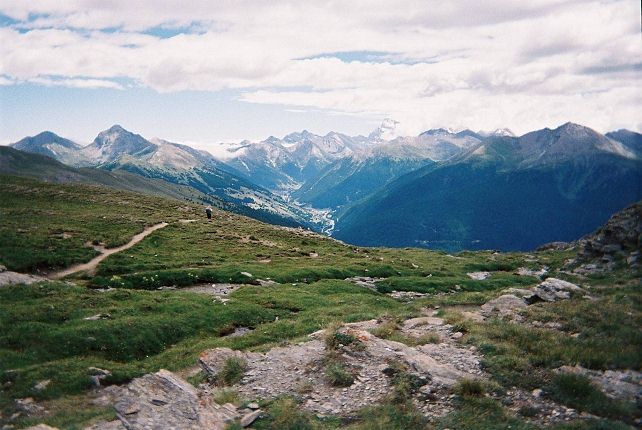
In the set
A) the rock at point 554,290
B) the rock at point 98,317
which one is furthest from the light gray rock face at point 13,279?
the rock at point 554,290

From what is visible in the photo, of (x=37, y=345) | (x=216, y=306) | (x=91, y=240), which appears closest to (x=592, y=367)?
(x=216, y=306)

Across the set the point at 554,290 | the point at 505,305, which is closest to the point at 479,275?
the point at 554,290

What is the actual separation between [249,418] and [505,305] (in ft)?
65.5

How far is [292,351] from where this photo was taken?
71.3 ft

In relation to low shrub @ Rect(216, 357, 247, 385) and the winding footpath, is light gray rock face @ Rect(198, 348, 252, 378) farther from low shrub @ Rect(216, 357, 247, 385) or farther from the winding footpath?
the winding footpath

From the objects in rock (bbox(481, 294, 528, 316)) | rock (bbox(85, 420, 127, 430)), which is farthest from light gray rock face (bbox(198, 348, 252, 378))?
rock (bbox(481, 294, 528, 316))

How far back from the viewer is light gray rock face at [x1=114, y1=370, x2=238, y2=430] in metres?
14.7

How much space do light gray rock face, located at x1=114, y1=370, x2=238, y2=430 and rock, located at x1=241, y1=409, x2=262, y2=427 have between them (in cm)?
57

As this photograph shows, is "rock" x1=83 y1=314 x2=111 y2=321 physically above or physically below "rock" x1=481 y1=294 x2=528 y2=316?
below

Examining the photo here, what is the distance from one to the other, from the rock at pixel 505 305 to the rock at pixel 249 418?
16.9 m

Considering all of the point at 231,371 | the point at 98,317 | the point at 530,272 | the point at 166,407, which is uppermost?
the point at 166,407

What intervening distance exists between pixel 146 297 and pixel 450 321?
2365 centimetres

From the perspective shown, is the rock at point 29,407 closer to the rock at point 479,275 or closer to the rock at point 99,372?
the rock at point 99,372

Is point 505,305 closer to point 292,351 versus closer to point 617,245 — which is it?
point 292,351
